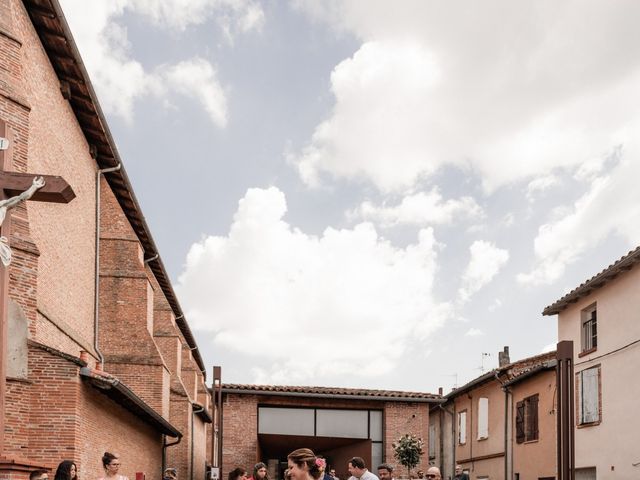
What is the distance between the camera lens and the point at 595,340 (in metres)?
22.0

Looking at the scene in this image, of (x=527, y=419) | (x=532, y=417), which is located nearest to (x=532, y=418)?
(x=532, y=417)

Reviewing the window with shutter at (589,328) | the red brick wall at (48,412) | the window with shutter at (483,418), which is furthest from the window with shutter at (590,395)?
the red brick wall at (48,412)

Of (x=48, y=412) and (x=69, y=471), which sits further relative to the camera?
(x=48, y=412)

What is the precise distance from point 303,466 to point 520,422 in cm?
2377

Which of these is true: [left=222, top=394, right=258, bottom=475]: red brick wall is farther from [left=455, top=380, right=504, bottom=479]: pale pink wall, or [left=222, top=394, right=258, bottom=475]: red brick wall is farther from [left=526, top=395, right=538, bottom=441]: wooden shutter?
[left=526, top=395, right=538, bottom=441]: wooden shutter

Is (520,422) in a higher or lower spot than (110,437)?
lower

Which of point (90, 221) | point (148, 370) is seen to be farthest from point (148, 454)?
point (90, 221)

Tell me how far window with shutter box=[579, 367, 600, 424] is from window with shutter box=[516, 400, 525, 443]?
202 inches

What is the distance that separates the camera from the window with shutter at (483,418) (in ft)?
103

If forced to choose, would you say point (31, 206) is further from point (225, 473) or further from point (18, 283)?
point (225, 473)

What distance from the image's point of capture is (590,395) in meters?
21.7

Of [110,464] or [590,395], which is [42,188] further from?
[590,395]

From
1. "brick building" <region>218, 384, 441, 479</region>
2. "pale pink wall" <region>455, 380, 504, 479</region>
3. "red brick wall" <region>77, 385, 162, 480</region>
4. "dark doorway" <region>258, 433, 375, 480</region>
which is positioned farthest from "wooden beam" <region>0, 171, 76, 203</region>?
"dark doorway" <region>258, 433, 375, 480</region>

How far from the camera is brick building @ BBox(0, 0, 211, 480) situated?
10.8 m
